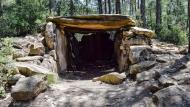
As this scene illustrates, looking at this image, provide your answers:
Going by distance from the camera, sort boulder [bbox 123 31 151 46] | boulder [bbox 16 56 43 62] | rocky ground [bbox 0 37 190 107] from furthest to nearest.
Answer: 1. boulder [bbox 123 31 151 46]
2. boulder [bbox 16 56 43 62]
3. rocky ground [bbox 0 37 190 107]

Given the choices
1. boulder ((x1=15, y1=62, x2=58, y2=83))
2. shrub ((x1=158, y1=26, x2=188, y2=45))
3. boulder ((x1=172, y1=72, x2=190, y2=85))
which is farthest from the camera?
shrub ((x1=158, y1=26, x2=188, y2=45))

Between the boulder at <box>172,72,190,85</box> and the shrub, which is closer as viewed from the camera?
the boulder at <box>172,72,190,85</box>

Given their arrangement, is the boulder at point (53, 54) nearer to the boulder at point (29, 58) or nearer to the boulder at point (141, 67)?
the boulder at point (29, 58)

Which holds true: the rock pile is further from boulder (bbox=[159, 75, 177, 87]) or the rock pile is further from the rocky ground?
boulder (bbox=[159, 75, 177, 87])

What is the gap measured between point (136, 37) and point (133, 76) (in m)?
2.71

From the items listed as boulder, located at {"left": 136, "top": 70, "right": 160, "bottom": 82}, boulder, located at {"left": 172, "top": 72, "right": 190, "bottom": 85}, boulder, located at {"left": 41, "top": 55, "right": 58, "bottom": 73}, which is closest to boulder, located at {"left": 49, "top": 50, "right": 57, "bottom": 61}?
boulder, located at {"left": 41, "top": 55, "right": 58, "bottom": 73}

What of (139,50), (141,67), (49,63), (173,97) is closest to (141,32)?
(139,50)

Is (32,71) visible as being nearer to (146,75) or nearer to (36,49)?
(36,49)

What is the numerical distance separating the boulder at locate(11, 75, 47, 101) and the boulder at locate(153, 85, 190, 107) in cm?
243

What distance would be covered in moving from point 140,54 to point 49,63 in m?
2.83

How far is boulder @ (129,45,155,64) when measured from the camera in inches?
Answer: 387

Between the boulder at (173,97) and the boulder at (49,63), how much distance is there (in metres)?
4.56

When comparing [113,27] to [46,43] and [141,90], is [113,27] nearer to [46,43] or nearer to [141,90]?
[46,43]

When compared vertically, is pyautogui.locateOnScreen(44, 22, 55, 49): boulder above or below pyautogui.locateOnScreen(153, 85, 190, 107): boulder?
above
